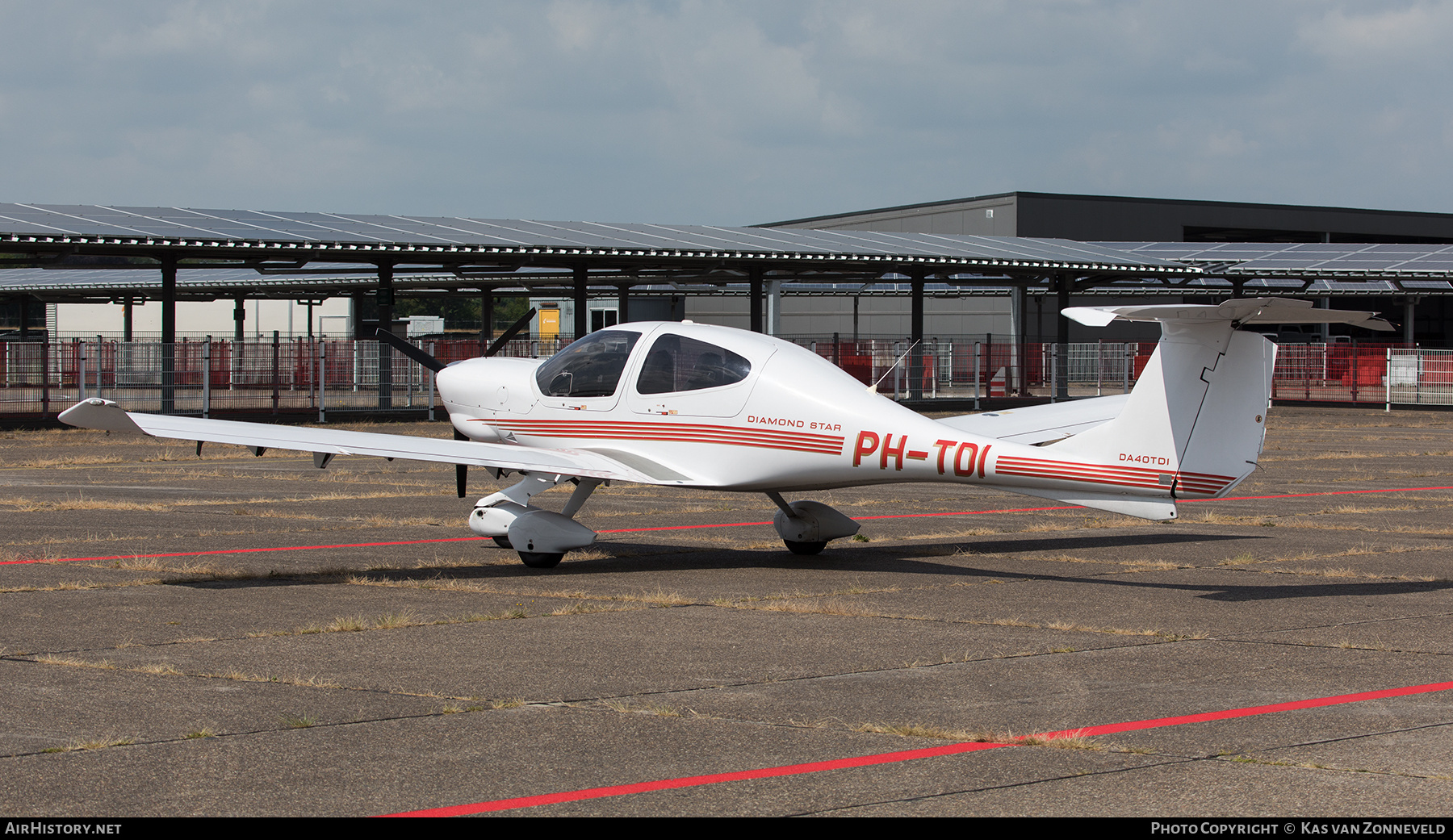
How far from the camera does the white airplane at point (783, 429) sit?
31.7ft

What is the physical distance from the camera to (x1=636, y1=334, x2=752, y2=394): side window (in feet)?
38.5

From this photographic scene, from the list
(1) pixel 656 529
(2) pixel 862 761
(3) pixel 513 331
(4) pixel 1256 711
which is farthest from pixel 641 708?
(3) pixel 513 331

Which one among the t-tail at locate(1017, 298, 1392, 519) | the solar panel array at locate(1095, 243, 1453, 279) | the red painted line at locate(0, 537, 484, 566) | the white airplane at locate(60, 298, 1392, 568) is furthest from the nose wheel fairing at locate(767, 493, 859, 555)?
the solar panel array at locate(1095, 243, 1453, 279)

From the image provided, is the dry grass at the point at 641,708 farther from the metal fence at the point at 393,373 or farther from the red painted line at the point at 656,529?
the metal fence at the point at 393,373

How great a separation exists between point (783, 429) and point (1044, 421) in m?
3.26

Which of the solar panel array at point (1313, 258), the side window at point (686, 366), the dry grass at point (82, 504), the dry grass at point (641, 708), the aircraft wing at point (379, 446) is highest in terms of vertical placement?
the solar panel array at point (1313, 258)

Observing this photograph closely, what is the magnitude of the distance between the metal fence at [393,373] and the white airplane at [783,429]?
70.3ft

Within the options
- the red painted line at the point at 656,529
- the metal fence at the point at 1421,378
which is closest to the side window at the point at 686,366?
the red painted line at the point at 656,529

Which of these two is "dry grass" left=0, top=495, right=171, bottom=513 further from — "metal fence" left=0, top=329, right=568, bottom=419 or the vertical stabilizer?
"metal fence" left=0, top=329, right=568, bottom=419

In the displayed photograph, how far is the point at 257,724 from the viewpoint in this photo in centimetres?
630

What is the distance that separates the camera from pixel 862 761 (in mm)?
5676

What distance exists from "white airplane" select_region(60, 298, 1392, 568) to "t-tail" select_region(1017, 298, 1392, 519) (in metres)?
0.01

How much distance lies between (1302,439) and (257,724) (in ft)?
91.6

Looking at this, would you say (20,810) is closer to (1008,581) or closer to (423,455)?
(423,455)
